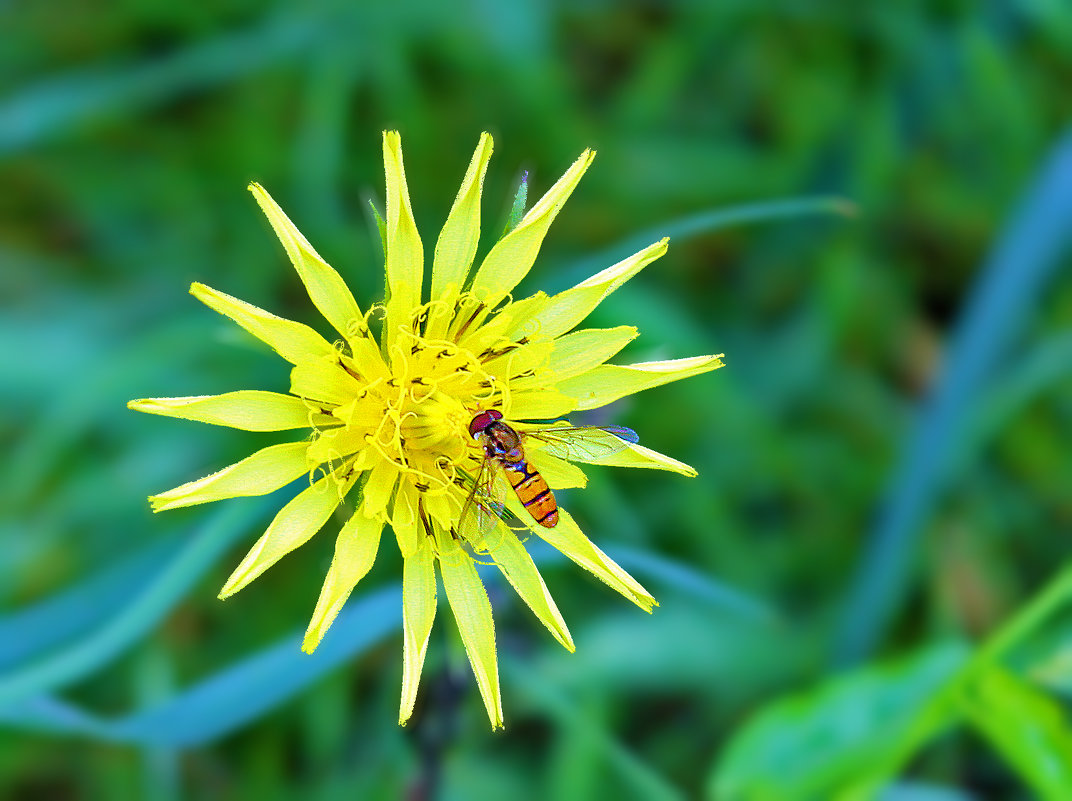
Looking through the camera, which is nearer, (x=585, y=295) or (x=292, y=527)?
(x=292, y=527)

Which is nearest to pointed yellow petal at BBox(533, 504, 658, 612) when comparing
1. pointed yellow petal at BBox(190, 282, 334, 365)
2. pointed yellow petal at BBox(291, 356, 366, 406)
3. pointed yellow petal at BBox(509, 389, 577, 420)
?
pointed yellow petal at BBox(509, 389, 577, 420)

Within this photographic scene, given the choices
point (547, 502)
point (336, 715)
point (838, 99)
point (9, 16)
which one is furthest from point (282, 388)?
point (838, 99)

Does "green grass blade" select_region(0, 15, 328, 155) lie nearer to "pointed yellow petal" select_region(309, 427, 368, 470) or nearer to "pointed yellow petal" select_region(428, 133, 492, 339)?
"pointed yellow petal" select_region(428, 133, 492, 339)

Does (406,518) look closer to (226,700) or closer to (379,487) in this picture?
(379,487)

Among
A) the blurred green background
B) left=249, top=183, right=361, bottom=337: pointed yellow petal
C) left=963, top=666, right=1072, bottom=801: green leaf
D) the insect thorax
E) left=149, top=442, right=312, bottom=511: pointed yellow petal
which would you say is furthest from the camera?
the blurred green background

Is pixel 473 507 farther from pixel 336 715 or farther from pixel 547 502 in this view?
pixel 336 715

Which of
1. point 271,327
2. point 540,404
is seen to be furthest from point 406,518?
point 271,327
